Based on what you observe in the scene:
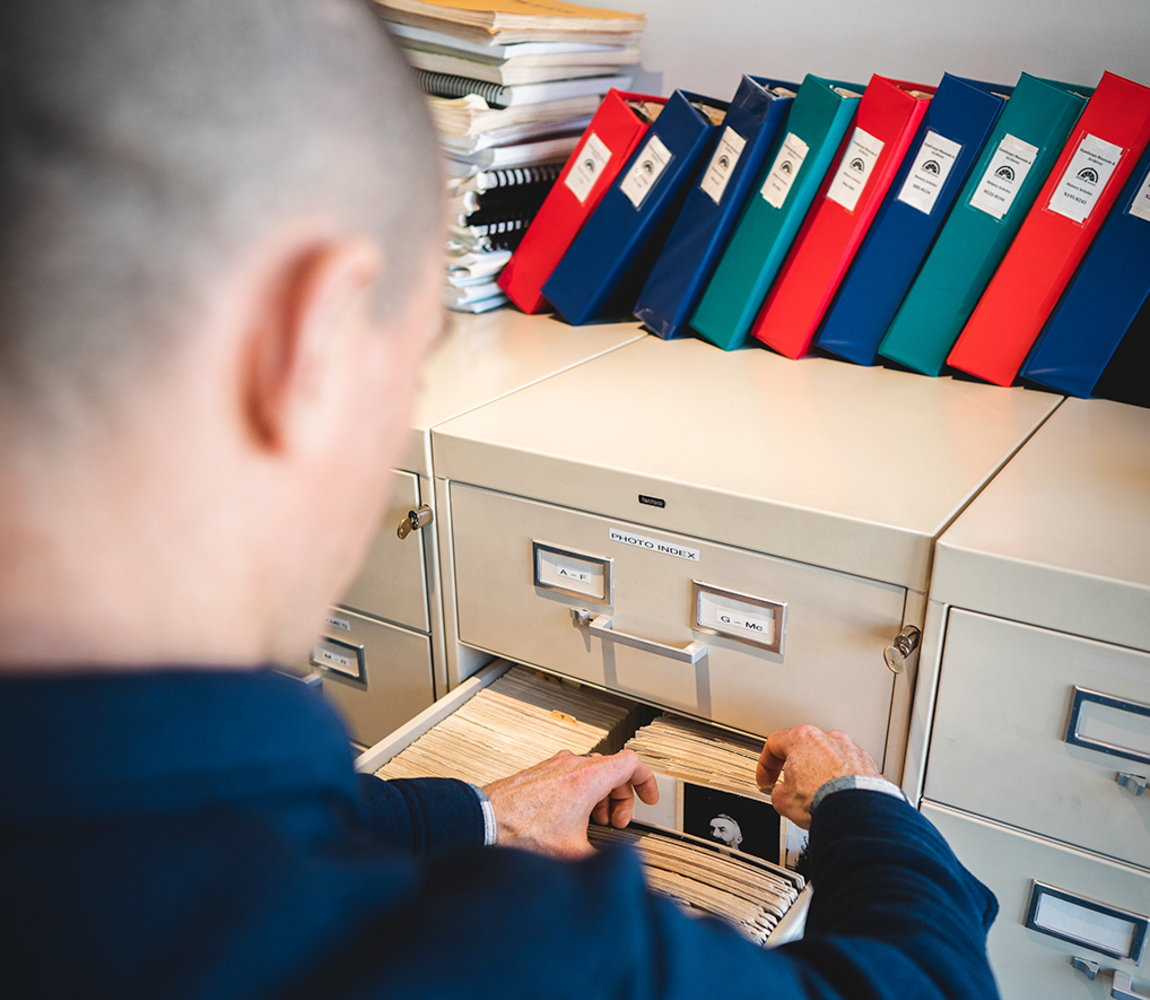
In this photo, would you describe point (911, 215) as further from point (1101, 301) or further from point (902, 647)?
point (902, 647)

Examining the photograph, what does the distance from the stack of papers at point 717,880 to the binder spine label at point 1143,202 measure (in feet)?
2.54

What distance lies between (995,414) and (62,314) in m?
0.99

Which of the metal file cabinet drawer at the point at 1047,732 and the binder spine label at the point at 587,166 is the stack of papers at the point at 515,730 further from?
the binder spine label at the point at 587,166

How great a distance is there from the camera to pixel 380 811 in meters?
0.76

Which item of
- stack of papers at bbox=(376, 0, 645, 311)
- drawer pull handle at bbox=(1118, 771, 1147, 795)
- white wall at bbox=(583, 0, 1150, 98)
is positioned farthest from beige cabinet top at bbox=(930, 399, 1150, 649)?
stack of papers at bbox=(376, 0, 645, 311)

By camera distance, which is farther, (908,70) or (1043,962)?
(908,70)

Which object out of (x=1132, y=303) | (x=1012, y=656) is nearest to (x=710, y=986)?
(x=1012, y=656)

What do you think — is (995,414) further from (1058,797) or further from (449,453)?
(449,453)

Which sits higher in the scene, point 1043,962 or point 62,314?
point 62,314

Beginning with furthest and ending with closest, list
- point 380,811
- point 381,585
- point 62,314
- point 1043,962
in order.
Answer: point 381,585 < point 1043,962 < point 380,811 < point 62,314

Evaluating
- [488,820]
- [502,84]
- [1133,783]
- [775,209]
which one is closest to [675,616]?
[488,820]

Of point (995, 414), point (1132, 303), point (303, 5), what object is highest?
point (303, 5)

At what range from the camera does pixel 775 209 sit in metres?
1.26

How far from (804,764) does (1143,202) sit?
0.71 meters
